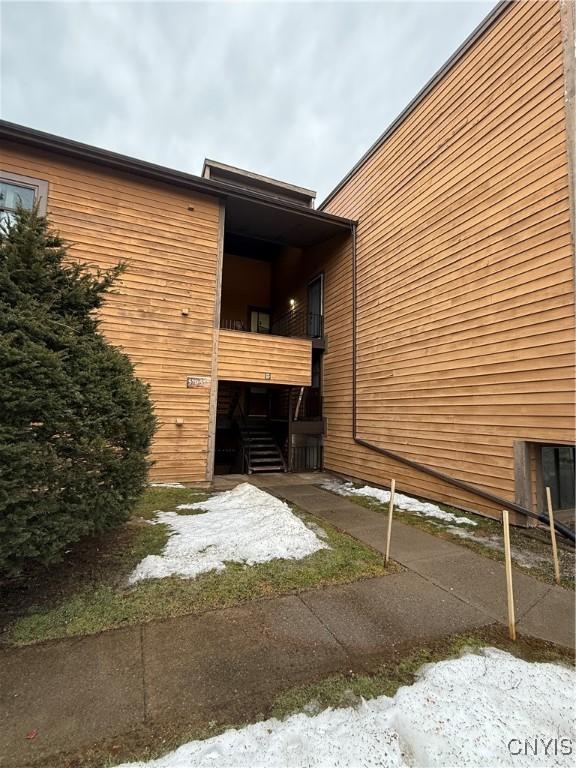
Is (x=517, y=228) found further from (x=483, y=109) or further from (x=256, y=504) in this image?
(x=256, y=504)

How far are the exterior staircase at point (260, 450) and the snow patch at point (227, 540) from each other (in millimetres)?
4995

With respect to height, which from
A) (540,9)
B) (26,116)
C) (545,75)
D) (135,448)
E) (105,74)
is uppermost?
(26,116)

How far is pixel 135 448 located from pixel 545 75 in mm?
7561

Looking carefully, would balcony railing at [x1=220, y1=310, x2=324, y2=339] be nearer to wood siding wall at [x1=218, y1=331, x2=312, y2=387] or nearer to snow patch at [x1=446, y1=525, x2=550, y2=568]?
wood siding wall at [x1=218, y1=331, x2=312, y2=387]

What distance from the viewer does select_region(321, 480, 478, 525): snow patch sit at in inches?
229

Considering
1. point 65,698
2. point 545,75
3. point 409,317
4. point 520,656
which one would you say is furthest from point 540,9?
point 65,698

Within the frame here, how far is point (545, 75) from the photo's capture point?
5141mm

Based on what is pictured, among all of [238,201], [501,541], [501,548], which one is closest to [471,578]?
[501,548]

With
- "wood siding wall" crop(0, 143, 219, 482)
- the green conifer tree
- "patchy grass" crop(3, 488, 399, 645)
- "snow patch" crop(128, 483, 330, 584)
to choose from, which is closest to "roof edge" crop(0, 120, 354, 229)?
"wood siding wall" crop(0, 143, 219, 482)

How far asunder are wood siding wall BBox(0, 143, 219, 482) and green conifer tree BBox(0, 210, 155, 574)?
4640 mm

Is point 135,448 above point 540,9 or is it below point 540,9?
below

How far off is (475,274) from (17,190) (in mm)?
9089

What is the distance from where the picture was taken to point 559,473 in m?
5.55
